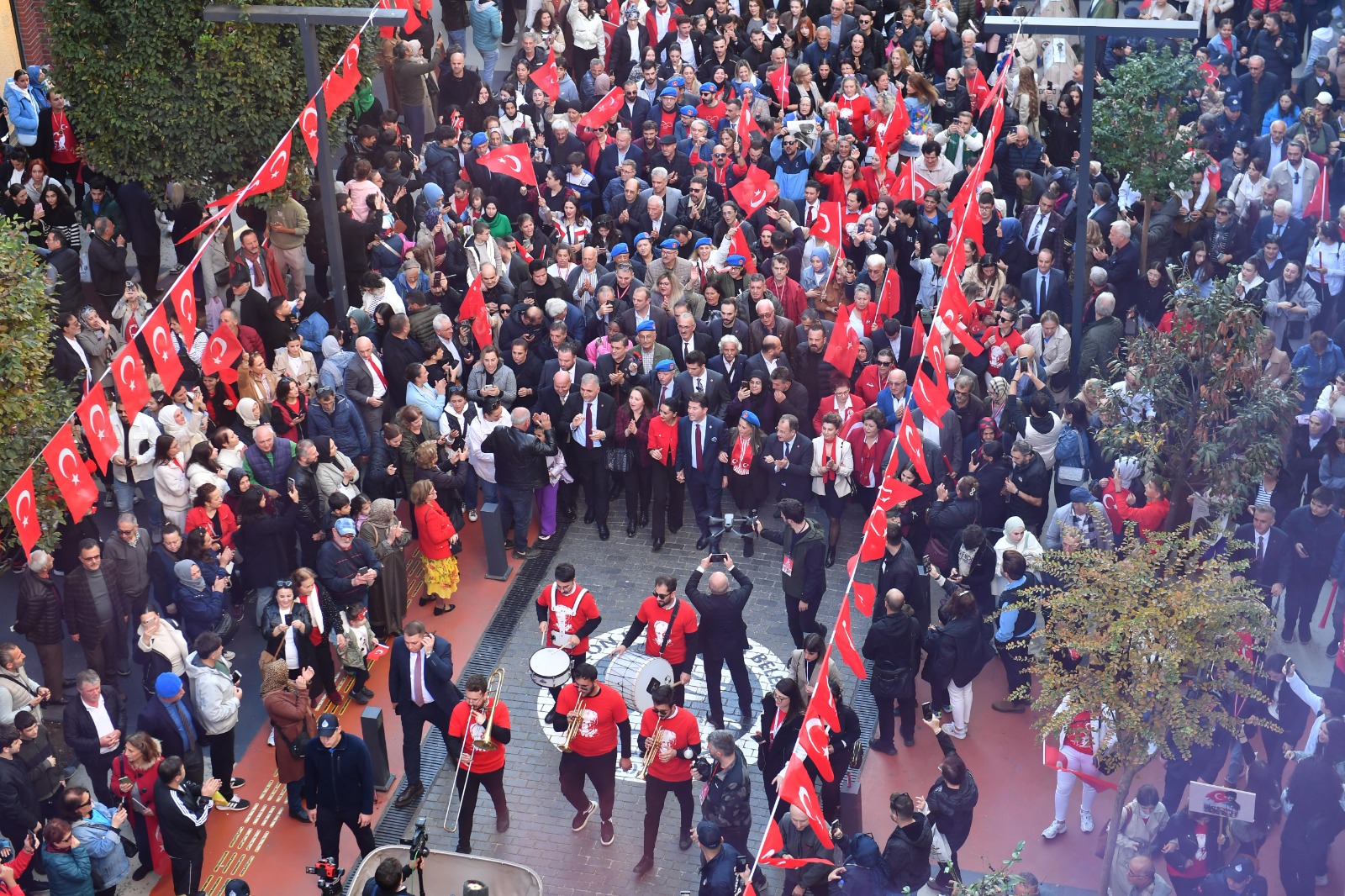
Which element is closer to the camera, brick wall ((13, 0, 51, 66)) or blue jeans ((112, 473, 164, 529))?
blue jeans ((112, 473, 164, 529))

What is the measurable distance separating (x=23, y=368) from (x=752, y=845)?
7.54 metres

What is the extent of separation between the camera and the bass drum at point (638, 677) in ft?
44.4

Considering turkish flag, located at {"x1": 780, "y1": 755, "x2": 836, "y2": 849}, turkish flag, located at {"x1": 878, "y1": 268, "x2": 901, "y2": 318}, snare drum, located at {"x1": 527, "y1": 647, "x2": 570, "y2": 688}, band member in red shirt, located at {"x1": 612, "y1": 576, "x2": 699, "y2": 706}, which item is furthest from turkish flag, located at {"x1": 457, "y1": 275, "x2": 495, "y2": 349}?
turkish flag, located at {"x1": 780, "y1": 755, "x2": 836, "y2": 849}

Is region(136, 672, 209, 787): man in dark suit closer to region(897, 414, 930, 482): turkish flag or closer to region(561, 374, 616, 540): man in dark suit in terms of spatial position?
region(561, 374, 616, 540): man in dark suit

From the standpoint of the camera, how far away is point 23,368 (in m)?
14.1

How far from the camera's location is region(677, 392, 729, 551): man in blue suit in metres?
16.6

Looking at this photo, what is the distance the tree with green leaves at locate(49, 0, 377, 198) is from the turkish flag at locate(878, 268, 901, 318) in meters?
6.82

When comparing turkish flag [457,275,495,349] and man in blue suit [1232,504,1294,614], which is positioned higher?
turkish flag [457,275,495,349]

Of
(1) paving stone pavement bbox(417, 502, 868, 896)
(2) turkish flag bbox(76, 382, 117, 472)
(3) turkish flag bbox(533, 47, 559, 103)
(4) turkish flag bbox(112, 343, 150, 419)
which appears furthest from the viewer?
(3) turkish flag bbox(533, 47, 559, 103)

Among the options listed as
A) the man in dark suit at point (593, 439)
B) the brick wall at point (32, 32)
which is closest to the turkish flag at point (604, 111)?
the man in dark suit at point (593, 439)

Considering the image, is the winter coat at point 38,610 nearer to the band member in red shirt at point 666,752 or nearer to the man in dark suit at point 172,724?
the man in dark suit at point 172,724

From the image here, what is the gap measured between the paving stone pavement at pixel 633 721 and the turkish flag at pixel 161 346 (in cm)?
414

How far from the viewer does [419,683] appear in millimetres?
13453

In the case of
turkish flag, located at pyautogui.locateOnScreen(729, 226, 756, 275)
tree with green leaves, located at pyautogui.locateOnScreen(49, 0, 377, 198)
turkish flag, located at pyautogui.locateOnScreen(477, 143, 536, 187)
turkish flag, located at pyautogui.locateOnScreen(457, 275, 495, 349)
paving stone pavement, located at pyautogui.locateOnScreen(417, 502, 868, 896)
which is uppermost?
tree with green leaves, located at pyautogui.locateOnScreen(49, 0, 377, 198)
